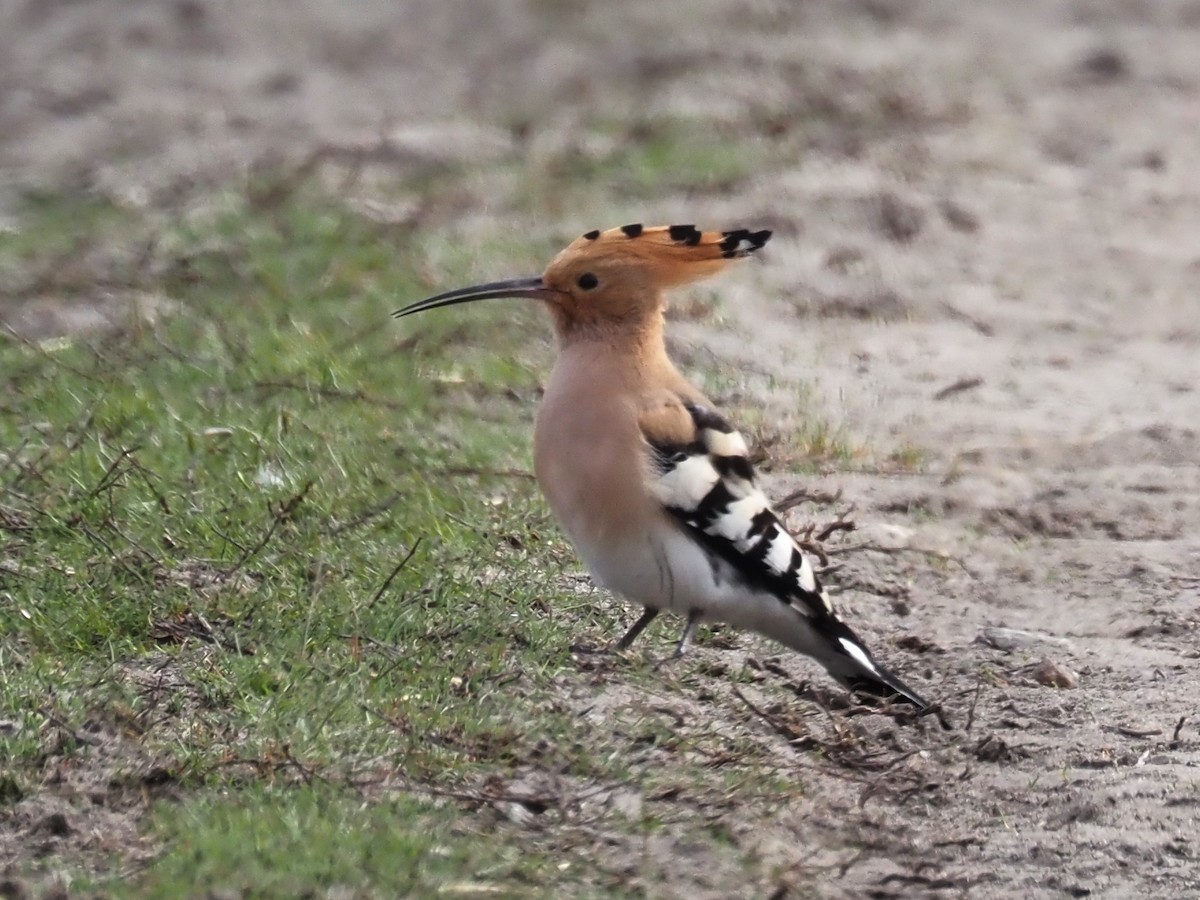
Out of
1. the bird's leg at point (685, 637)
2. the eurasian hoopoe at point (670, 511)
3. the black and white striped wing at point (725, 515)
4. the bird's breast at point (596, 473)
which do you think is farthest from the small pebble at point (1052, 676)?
the bird's breast at point (596, 473)

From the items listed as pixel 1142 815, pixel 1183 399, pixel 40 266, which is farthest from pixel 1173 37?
pixel 1142 815

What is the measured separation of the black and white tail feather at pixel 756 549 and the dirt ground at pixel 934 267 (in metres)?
0.14

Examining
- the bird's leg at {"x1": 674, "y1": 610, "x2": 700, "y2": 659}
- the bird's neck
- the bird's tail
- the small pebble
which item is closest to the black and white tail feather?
the bird's tail

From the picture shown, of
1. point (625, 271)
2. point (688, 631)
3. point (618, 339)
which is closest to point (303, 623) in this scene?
point (688, 631)

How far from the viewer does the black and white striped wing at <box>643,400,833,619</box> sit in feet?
13.8

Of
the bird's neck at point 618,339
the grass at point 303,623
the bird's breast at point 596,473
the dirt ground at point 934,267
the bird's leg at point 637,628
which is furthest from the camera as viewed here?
the bird's neck at point 618,339

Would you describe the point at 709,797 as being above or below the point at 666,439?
below

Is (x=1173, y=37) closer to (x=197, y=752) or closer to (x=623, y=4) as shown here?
(x=623, y=4)

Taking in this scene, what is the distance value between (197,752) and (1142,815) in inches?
63.0

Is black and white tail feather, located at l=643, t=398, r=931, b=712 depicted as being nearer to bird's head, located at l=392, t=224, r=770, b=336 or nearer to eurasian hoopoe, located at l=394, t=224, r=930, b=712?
eurasian hoopoe, located at l=394, t=224, r=930, b=712

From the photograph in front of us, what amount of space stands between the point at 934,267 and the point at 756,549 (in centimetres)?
362

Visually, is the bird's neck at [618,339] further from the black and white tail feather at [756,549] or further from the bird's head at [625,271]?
the black and white tail feather at [756,549]

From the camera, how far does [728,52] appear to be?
1048 centimetres

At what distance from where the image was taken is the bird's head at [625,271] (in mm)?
4469
